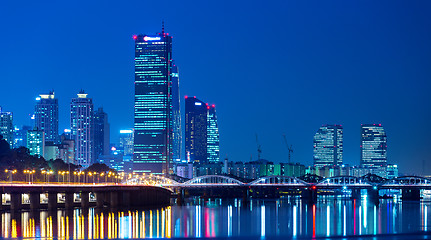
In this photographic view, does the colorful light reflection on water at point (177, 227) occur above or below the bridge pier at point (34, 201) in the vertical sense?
below

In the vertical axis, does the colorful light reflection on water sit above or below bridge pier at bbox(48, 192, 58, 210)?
below

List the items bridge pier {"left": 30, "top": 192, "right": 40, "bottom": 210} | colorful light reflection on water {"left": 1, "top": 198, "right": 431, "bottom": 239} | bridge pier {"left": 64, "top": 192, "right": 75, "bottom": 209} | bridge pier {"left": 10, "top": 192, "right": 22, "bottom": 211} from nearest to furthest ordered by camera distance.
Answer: colorful light reflection on water {"left": 1, "top": 198, "right": 431, "bottom": 239}
bridge pier {"left": 10, "top": 192, "right": 22, "bottom": 211}
bridge pier {"left": 30, "top": 192, "right": 40, "bottom": 210}
bridge pier {"left": 64, "top": 192, "right": 75, "bottom": 209}

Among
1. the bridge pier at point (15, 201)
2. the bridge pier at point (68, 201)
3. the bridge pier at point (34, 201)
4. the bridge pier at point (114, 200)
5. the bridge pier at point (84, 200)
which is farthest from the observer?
the bridge pier at point (114, 200)

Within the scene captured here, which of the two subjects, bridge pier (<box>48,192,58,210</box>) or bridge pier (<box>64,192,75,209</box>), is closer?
bridge pier (<box>48,192,58,210</box>)

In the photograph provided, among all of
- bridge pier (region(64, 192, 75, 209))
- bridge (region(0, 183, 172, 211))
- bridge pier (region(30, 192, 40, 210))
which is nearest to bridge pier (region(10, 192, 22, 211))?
bridge (region(0, 183, 172, 211))

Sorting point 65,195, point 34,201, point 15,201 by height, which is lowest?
point 34,201

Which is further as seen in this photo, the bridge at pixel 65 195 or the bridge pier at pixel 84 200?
the bridge pier at pixel 84 200

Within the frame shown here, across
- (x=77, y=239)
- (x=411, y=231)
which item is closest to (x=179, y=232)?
(x=77, y=239)

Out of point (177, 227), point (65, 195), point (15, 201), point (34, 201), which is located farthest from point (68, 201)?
point (177, 227)

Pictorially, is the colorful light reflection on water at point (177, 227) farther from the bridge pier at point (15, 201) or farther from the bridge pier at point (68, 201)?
the bridge pier at point (68, 201)

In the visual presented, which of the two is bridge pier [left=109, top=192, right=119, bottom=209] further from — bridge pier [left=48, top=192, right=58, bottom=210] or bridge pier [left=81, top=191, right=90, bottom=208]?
bridge pier [left=48, top=192, right=58, bottom=210]

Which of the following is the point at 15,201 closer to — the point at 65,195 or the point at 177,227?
the point at 65,195

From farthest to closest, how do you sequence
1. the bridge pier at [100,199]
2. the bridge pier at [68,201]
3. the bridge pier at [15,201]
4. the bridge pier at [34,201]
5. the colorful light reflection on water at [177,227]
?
the bridge pier at [100,199]
the bridge pier at [68,201]
the bridge pier at [34,201]
the bridge pier at [15,201]
the colorful light reflection on water at [177,227]

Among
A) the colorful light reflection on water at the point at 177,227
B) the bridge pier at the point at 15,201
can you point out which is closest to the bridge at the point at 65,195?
the bridge pier at the point at 15,201
